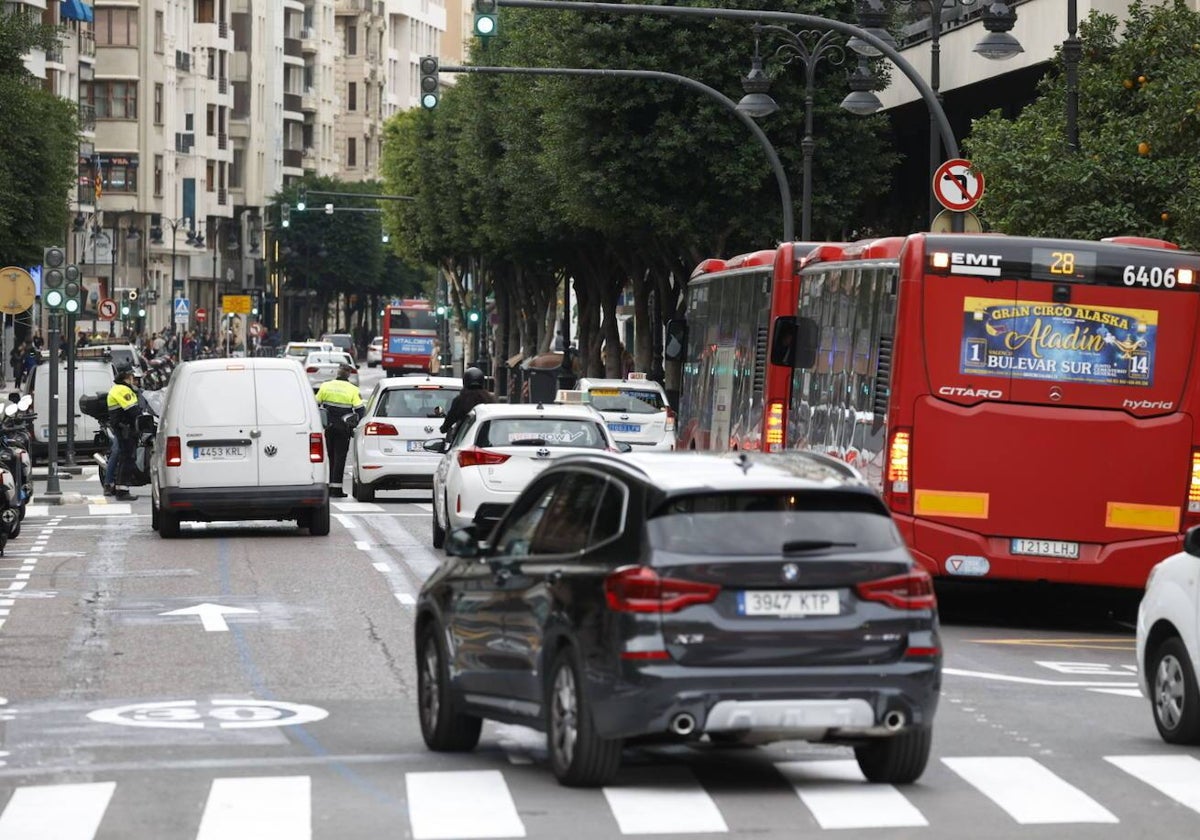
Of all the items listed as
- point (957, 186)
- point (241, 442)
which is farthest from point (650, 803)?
point (957, 186)

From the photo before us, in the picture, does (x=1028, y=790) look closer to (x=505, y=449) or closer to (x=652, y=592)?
(x=652, y=592)

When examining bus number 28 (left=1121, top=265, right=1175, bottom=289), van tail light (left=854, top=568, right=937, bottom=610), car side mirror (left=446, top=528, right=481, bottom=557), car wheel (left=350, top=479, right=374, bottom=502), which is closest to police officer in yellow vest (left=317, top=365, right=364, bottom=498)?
car wheel (left=350, top=479, right=374, bottom=502)

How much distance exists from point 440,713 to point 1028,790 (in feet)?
8.62

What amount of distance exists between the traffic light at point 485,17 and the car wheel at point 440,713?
18265mm

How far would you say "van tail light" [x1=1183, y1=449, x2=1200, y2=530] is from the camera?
19.6 m

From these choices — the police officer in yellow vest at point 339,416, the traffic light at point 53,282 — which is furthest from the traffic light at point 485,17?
the traffic light at point 53,282

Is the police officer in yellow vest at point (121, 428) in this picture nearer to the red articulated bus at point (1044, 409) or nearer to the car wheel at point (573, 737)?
the red articulated bus at point (1044, 409)

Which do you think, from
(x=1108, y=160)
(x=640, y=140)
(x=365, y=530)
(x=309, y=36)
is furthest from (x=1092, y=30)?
(x=309, y=36)

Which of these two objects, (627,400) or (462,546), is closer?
(462,546)

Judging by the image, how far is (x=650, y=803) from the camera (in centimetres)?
1098

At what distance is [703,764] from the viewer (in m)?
12.2

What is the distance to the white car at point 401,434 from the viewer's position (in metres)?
35.8

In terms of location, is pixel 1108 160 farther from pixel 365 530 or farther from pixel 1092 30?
pixel 365 530

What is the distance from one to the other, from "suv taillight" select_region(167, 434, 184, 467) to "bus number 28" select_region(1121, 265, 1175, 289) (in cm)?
1179
